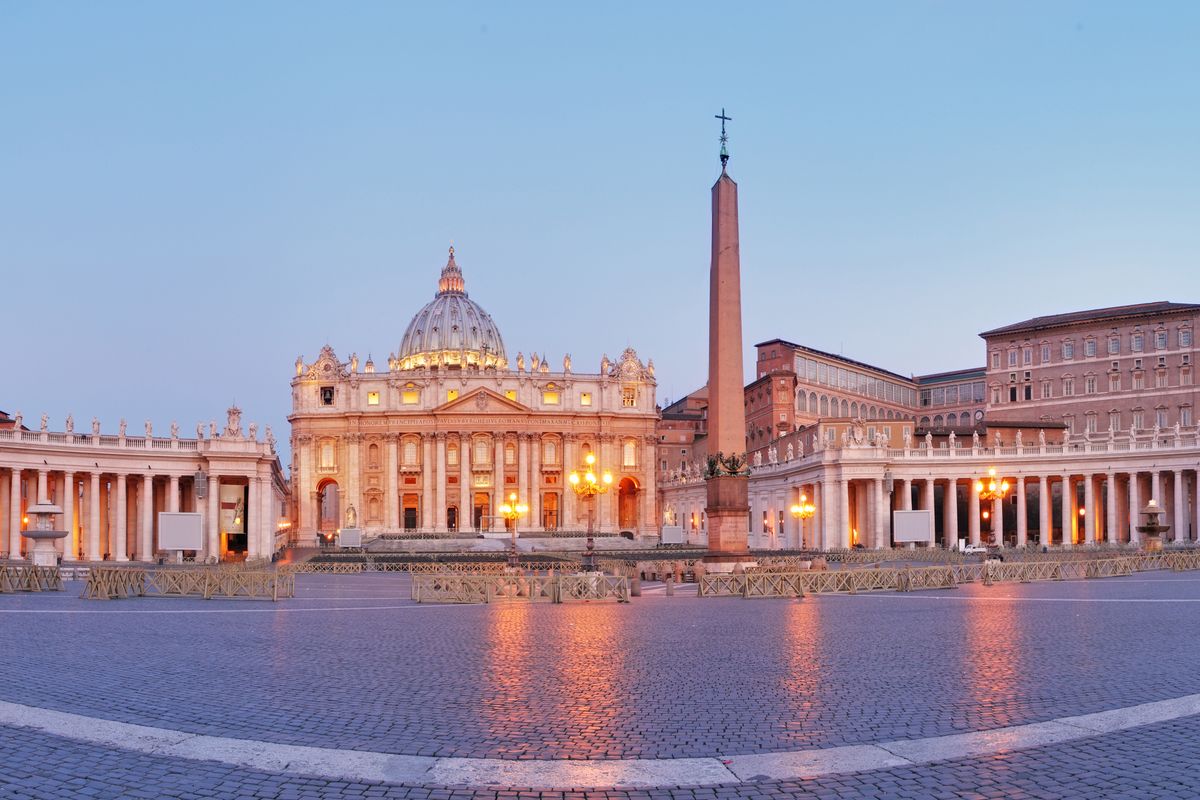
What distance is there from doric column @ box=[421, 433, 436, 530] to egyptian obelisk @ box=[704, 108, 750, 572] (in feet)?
264

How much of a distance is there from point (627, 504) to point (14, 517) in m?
75.1

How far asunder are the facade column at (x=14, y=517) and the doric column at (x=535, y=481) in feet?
202

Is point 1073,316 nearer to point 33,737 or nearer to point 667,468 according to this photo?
point 667,468

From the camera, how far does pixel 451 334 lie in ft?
463

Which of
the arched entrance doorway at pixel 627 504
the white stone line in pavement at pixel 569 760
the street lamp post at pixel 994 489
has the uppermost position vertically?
the street lamp post at pixel 994 489

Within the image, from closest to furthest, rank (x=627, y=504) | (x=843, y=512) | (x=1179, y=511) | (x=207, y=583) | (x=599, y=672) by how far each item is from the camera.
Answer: (x=599, y=672), (x=207, y=583), (x=1179, y=511), (x=843, y=512), (x=627, y=504)

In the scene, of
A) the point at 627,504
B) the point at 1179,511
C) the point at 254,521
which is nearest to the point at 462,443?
the point at 627,504

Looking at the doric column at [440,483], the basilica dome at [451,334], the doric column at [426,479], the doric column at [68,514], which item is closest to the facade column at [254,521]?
the doric column at [68,514]

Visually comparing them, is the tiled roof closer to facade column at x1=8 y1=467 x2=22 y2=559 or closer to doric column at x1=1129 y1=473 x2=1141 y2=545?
doric column at x1=1129 y1=473 x2=1141 y2=545

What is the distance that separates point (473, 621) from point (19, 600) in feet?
43.3

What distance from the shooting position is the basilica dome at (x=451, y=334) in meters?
139

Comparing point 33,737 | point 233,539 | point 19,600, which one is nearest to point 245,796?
point 33,737

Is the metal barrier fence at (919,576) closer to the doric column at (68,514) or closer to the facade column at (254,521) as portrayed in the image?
the doric column at (68,514)

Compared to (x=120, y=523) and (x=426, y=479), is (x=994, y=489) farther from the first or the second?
(x=426, y=479)
